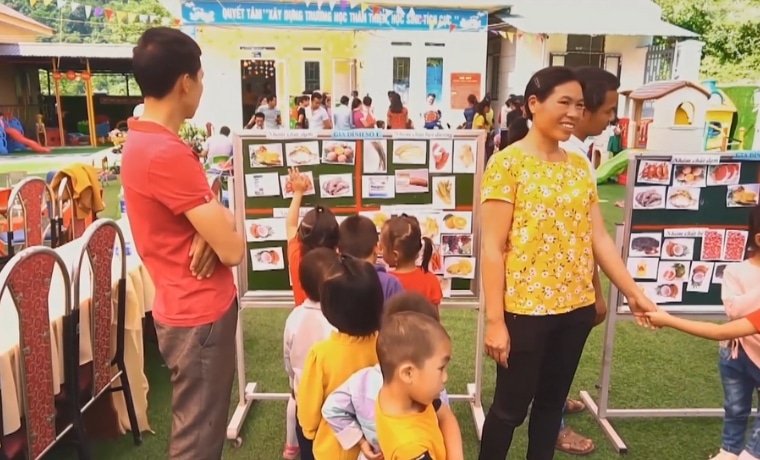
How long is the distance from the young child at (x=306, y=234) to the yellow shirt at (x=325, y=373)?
598 mm

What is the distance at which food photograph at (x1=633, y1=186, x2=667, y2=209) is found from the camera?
2727 millimetres

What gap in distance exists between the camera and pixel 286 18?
12.5 meters

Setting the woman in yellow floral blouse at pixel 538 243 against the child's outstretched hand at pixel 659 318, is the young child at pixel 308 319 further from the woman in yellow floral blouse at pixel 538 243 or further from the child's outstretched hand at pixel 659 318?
the child's outstretched hand at pixel 659 318

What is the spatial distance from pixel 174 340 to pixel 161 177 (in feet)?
1.65

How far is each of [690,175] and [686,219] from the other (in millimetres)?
205

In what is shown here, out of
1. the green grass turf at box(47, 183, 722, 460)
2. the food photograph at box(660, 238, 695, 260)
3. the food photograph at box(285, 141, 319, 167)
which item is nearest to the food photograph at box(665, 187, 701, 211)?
the food photograph at box(660, 238, 695, 260)

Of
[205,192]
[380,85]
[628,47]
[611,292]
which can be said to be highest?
[628,47]

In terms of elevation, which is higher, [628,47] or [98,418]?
[628,47]

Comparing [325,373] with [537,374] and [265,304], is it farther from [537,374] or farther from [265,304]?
[265,304]

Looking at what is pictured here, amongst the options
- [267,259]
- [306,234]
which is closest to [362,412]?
[306,234]

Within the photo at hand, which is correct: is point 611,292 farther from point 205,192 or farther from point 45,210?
point 45,210

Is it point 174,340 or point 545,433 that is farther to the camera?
point 545,433

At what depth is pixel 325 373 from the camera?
167 cm

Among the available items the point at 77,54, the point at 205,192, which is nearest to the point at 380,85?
the point at 77,54
